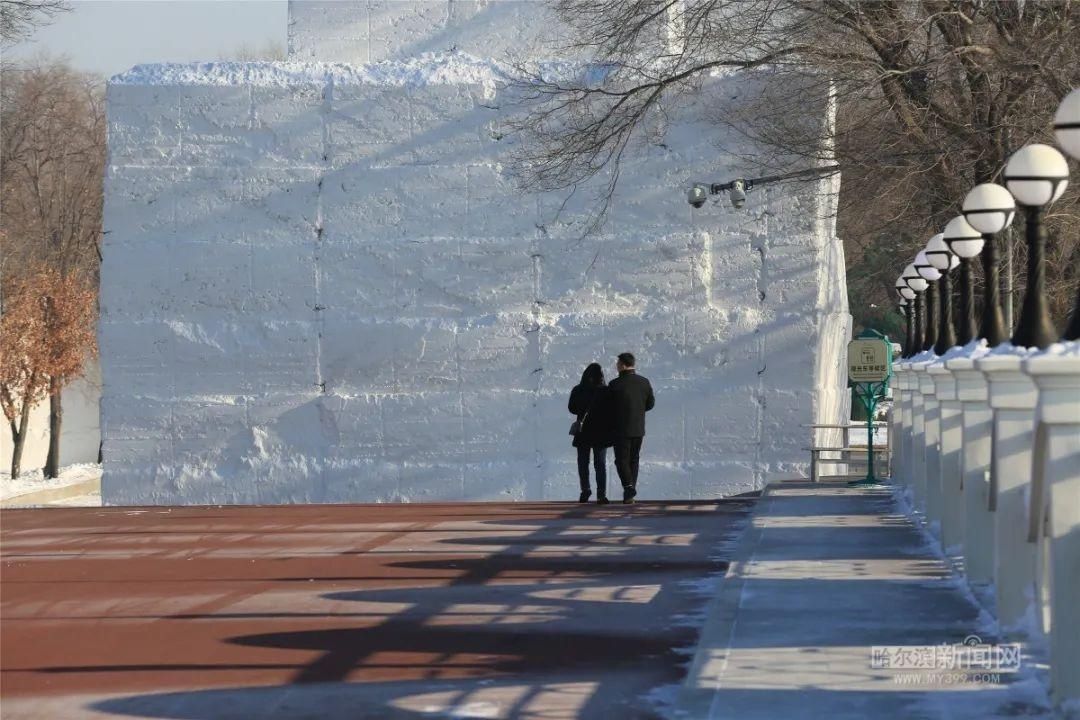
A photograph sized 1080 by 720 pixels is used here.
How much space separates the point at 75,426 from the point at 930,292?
37.8 m

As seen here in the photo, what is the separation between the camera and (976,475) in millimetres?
11273

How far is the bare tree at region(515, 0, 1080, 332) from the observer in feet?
78.1

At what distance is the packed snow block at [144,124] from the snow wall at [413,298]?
4 centimetres

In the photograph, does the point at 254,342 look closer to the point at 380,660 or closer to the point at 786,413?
the point at 786,413

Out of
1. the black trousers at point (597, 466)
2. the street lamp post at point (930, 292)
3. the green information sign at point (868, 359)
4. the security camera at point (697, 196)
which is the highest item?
the security camera at point (697, 196)

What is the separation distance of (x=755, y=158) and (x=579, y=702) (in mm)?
20622

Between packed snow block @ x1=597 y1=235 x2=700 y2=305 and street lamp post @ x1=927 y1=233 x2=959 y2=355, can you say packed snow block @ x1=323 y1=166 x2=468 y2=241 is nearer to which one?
packed snow block @ x1=597 y1=235 x2=700 y2=305

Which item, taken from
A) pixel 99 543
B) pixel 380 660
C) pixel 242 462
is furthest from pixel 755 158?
pixel 380 660

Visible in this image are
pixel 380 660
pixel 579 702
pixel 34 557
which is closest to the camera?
pixel 579 702

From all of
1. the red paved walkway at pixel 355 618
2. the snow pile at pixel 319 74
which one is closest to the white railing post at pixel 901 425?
the red paved walkway at pixel 355 618

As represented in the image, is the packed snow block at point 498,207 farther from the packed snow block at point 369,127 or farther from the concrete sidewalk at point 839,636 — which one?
the concrete sidewalk at point 839,636

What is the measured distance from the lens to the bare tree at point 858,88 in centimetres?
2381

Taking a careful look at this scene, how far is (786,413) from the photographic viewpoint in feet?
96.0

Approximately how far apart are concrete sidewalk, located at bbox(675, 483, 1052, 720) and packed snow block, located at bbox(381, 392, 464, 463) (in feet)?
47.2
